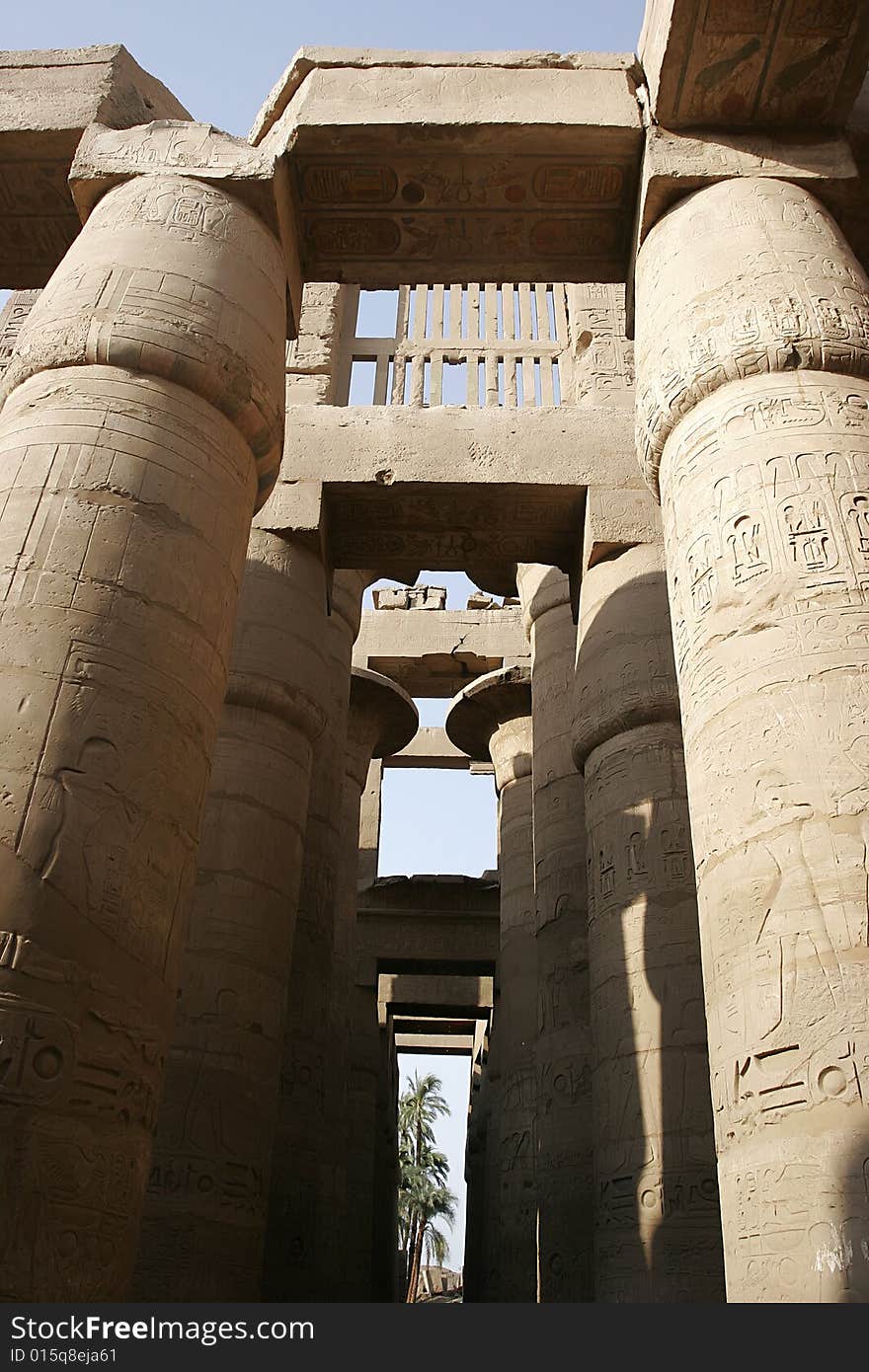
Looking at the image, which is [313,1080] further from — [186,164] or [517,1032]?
[186,164]

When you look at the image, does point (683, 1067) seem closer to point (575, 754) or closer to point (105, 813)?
point (575, 754)

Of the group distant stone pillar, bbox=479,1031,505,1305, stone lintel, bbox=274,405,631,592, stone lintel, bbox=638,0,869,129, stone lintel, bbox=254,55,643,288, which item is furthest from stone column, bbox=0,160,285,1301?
distant stone pillar, bbox=479,1031,505,1305

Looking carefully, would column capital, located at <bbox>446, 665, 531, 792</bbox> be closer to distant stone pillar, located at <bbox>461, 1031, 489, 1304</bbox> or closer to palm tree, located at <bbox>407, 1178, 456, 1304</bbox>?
distant stone pillar, located at <bbox>461, 1031, 489, 1304</bbox>

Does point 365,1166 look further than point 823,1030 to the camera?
Yes

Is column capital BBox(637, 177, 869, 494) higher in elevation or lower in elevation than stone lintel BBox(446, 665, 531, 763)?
lower

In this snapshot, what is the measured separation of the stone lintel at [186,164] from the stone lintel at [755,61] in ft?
6.45

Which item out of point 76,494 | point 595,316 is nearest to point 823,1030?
point 76,494

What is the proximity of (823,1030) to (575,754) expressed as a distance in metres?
4.77

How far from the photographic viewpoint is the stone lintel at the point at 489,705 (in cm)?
1184

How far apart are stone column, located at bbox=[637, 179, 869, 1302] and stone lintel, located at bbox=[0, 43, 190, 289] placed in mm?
3246

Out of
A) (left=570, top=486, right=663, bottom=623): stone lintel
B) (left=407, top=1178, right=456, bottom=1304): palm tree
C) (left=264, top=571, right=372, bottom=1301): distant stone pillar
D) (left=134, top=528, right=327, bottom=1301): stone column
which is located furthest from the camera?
(left=407, top=1178, right=456, bottom=1304): palm tree

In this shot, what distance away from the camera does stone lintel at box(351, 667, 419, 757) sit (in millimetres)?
11391

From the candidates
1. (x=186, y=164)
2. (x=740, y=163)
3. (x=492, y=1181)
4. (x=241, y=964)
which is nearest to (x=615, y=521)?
(x=740, y=163)

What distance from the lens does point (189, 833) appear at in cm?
384
